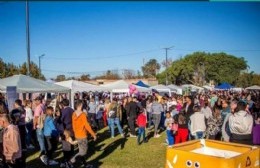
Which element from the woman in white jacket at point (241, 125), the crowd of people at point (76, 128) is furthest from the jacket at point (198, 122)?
the woman in white jacket at point (241, 125)

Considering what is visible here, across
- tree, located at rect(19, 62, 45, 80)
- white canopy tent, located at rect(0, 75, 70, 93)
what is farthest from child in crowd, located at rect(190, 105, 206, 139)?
tree, located at rect(19, 62, 45, 80)

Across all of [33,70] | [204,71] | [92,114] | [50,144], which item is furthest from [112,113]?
[204,71]

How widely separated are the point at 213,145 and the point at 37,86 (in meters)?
10.4

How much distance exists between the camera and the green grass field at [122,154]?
388 inches

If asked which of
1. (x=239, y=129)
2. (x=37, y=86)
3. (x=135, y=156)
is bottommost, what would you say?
(x=135, y=156)

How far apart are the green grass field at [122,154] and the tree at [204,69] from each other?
5835cm

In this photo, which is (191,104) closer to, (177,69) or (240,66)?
(177,69)

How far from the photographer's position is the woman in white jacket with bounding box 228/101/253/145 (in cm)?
732

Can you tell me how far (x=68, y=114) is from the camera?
10234 millimetres

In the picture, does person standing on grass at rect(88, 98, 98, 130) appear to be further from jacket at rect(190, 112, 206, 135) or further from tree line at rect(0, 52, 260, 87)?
Result: tree line at rect(0, 52, 260, 87)

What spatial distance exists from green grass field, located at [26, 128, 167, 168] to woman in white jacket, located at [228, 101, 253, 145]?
2864 mm

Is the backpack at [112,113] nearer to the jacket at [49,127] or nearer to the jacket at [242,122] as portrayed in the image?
the jacket at [49,127]

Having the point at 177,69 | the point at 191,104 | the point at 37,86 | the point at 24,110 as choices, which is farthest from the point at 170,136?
the point at 177,69

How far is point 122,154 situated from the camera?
443 inches
